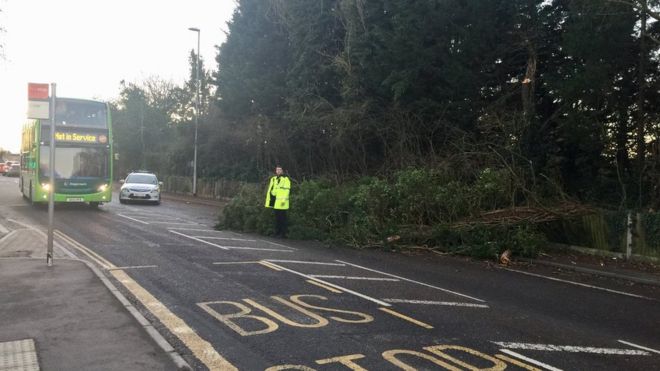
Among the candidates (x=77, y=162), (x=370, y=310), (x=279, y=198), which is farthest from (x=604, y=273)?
(x=77, y=162)

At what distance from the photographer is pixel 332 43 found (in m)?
26.4

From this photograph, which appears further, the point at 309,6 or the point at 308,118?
the point at 309,6

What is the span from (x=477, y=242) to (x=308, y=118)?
43.3ft

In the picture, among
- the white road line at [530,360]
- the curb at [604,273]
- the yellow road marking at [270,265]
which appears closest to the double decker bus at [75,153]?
the yellow road marking at [270,265]

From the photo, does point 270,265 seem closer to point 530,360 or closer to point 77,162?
point 530,360

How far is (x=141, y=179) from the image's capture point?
91.1 feet

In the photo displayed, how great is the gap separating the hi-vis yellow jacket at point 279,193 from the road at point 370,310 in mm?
2147

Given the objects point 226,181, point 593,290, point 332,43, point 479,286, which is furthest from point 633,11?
point 226,181

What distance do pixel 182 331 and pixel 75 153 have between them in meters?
16.3

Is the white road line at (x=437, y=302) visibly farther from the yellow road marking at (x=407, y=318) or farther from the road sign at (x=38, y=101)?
the road sign at (x=38, y=101)

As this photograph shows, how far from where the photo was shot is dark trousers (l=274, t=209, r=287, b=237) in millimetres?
14672

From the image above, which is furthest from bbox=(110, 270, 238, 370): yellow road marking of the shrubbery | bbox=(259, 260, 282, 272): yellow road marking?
the shrubbery

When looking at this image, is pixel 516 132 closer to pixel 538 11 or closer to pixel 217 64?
pixel 538 11

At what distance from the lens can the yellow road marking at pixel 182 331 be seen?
4804 millimetres
